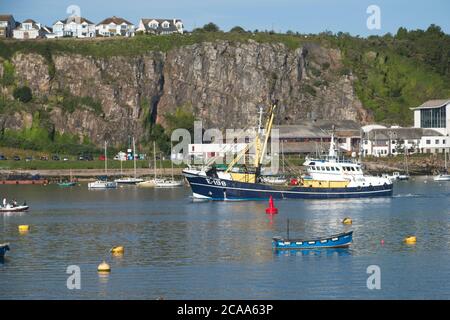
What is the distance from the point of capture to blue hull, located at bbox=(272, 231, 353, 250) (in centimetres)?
6562

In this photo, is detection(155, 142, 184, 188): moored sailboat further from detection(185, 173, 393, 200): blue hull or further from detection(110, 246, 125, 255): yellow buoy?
detection(110, 246, 125, 255): yellow buoy

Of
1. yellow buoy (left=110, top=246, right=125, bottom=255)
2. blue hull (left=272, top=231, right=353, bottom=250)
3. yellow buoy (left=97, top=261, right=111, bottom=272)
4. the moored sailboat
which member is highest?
the moored sailboat

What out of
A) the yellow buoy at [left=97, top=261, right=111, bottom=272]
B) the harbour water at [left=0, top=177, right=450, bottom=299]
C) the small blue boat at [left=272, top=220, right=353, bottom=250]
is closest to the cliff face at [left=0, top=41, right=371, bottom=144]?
the harbour water at [left=0, top=177, right=450, bottom=299]

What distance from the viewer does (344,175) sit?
11544 cm

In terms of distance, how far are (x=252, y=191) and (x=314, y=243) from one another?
46.1 metres

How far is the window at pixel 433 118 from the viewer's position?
189 m

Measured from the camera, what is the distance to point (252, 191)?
112 m

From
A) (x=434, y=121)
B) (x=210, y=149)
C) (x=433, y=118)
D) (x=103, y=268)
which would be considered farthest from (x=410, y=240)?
(x=434, y=121)

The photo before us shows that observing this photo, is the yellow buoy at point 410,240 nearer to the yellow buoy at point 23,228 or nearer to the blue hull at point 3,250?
the blue hull at point 3,250
